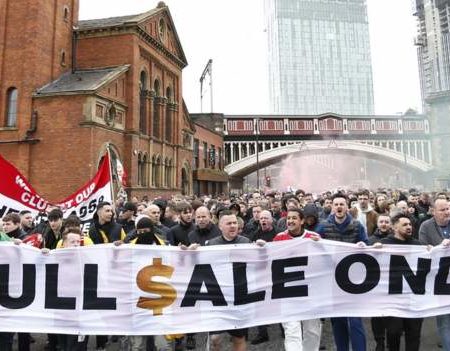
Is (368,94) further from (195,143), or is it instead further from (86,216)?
(86,216)

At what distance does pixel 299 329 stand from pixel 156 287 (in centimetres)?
172

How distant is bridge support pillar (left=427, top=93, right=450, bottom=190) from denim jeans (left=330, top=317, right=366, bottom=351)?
59.6 meters

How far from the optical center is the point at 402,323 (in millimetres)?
4836

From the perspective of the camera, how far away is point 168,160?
103 ft

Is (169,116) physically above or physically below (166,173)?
above

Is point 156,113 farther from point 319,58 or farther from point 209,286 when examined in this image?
point 319,58

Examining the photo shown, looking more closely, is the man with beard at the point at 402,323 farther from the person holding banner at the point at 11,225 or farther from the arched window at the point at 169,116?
the arched window at the point at 169,116

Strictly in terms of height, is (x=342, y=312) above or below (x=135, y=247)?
below

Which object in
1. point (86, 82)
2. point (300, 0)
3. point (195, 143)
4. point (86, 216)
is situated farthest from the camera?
point (300, 0)

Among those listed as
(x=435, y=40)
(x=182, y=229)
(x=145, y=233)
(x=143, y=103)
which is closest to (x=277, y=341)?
(x=182, y=229)

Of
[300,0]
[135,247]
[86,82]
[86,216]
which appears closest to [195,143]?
[86,82]

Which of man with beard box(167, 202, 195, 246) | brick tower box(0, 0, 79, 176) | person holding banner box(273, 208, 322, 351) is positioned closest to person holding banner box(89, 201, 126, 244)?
man with beard box(167, 202, 195, 246)

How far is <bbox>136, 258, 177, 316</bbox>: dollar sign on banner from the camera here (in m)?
4.55

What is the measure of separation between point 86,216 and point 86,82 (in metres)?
16.7
